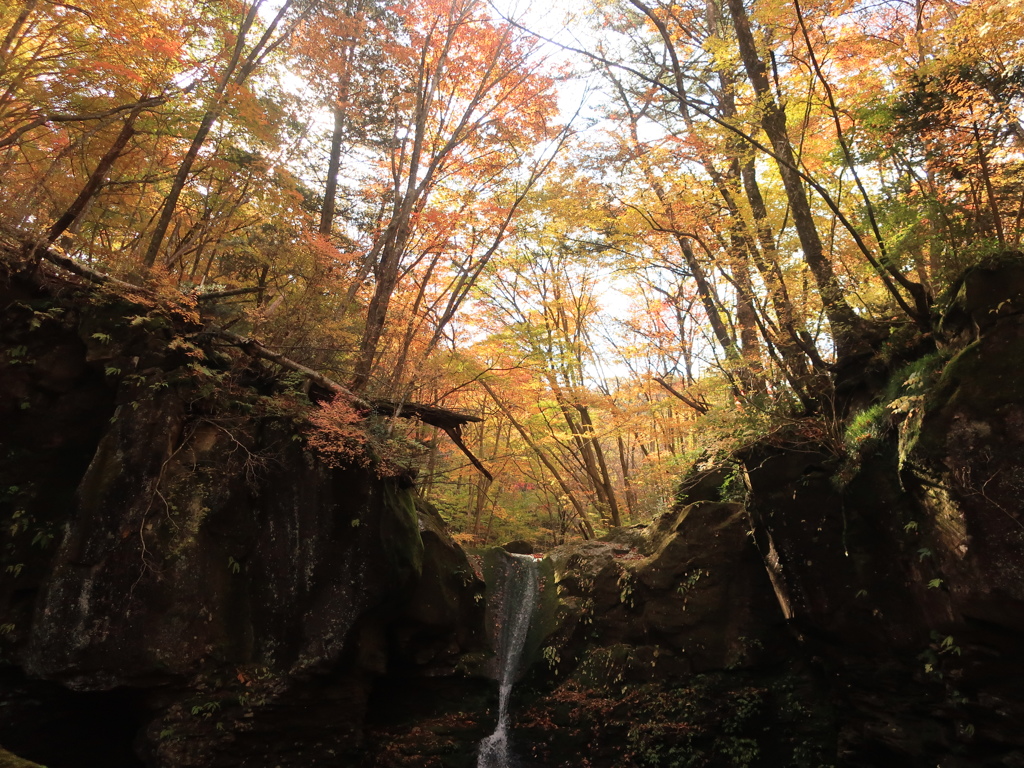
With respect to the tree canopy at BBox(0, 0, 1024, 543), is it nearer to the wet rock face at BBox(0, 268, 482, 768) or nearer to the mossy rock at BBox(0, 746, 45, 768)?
the wet rock face at BBox(0, 268, 482, 768)

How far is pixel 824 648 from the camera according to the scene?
7.15m

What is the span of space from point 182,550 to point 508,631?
5.91 metres

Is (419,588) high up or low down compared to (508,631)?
up

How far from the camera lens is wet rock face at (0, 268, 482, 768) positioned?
5758 millimetres

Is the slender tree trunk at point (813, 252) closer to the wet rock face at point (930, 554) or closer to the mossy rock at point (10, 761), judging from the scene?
the wet rock face at point (930, 554)

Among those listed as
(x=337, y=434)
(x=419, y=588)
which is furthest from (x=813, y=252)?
(x=419, y=588)

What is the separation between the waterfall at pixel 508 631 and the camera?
8.05 m

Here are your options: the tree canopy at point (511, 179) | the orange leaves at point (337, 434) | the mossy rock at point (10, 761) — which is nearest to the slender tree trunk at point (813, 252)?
the tree canopy at point (511, 179)

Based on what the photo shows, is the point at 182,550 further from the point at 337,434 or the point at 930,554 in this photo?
the point at 930,554

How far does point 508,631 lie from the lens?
9789 mm

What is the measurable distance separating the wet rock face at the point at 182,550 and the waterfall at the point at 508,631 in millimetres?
2115

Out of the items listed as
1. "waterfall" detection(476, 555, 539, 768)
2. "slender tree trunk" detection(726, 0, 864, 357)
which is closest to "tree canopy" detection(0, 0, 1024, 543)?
"slender tree trunk" detection(726, 0, 864, 357)

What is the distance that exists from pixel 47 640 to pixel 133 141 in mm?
7403

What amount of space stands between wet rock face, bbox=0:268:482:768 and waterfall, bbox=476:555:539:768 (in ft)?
6.94
